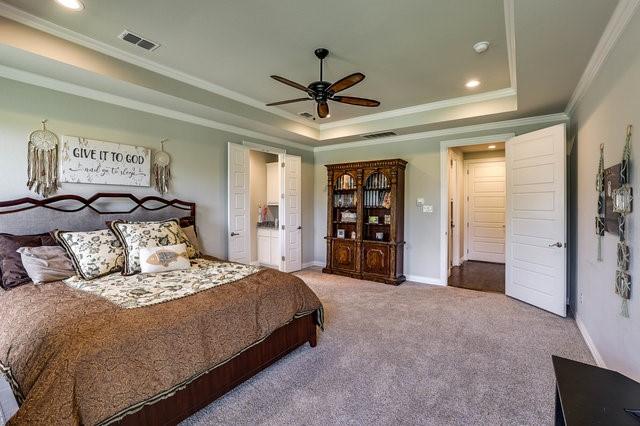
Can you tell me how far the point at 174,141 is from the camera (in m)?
3.98

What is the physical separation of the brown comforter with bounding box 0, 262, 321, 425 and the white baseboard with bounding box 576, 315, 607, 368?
8.86 feet

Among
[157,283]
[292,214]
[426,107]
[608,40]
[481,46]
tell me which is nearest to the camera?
[608,40]

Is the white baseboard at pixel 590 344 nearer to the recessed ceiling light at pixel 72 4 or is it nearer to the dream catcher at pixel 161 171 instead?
the dream catcher at pixel 161 171

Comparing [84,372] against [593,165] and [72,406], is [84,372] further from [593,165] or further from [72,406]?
[593,165]

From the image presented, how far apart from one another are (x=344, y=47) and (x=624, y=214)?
99.7 inches

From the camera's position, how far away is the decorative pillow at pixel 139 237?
2773 millimetres

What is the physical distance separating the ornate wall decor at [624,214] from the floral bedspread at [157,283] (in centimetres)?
271

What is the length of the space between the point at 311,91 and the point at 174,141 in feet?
6.94

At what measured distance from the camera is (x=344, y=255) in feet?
18.1

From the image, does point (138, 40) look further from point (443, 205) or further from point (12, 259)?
point (443, 205)

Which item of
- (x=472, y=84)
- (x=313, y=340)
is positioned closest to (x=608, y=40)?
(x=472, y=84)

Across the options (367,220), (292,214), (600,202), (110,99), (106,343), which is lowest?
(106,343)

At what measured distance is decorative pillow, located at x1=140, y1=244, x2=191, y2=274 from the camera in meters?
2.75

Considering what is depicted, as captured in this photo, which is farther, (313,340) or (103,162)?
(103,162)
